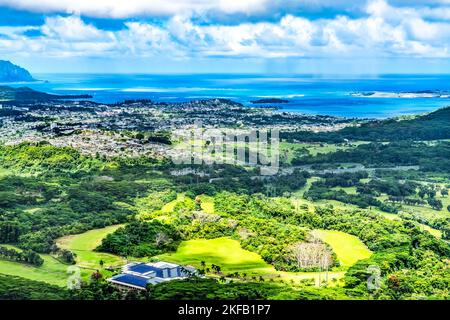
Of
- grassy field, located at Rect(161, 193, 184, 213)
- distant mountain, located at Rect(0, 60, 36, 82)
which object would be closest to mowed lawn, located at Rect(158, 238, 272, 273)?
grassy field, located at Rect(161, 193, 184, 213)

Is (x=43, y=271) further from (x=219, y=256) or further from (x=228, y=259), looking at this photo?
(x=228, y=259)

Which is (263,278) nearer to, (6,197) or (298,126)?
(6,197)

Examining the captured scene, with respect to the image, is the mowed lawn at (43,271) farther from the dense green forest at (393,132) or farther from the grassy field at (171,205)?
the dense green forest at (393,132)

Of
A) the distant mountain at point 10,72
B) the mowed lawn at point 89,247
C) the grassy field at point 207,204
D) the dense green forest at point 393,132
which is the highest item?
the distant mountain at point 10,72

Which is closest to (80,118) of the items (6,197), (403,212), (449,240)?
(6,197)

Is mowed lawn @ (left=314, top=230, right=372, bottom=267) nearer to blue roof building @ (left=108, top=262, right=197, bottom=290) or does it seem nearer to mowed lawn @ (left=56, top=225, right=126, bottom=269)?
blue roof building @ (left=108, top=262, right=197, bottom=290)

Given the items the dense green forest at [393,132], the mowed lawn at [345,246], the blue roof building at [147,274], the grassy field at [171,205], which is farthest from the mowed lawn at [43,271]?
the dense green forest at [393,132]

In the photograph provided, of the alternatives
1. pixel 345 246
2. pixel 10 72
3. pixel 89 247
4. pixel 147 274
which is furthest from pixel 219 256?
pixel 10 72
